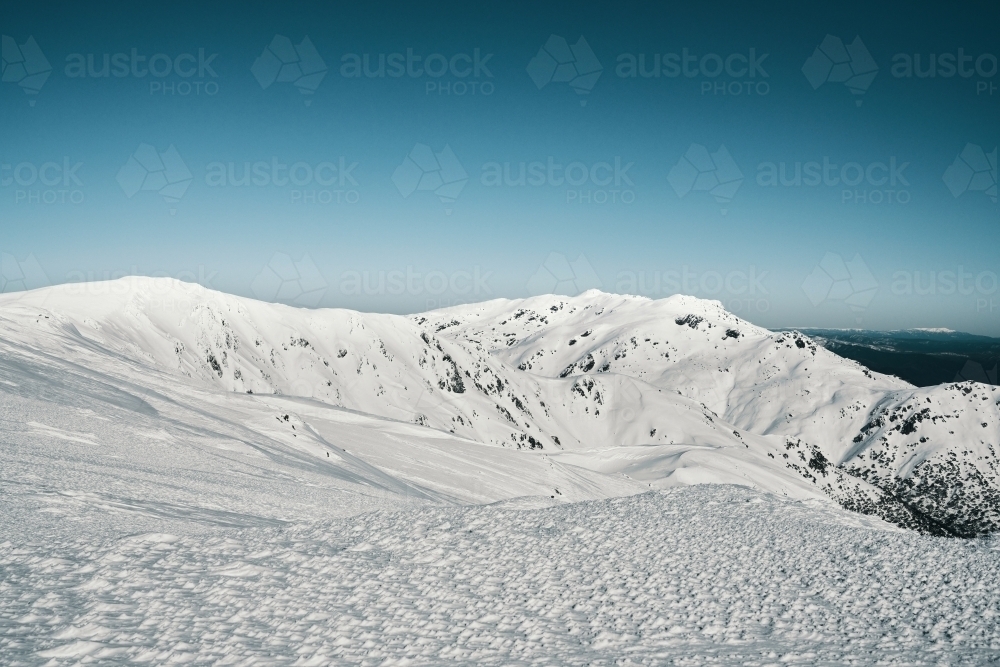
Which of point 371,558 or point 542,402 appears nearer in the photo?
point 371,558

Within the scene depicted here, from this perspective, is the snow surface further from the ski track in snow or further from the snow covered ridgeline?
the snow covered ridgeline

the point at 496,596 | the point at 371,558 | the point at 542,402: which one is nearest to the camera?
the point at 496,596

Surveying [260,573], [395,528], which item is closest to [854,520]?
[395,528]

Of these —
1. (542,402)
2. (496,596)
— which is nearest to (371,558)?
(496,596)

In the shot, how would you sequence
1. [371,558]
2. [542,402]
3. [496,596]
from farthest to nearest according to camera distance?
[542,402]
[371,558]
[496,596]

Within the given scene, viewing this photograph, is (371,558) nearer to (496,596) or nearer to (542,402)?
(496,596)

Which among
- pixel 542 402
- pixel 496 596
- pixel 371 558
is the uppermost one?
pixel 371 558

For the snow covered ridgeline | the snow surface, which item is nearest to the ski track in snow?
the snow surface
